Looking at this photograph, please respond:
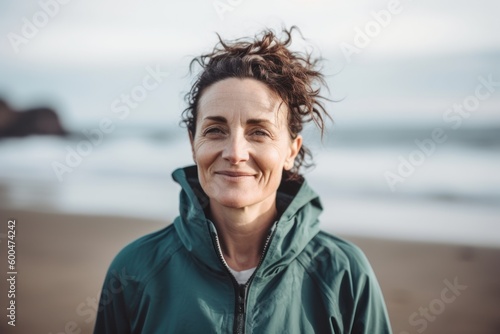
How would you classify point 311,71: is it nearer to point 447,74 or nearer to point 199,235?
point 199,235

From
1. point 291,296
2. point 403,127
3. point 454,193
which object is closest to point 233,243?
point 291,296

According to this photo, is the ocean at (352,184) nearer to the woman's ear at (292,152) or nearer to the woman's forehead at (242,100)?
the woman's ear at (292,152)

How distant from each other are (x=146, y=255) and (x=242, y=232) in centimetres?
55

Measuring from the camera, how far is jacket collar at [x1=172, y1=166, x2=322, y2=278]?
2.95 metres

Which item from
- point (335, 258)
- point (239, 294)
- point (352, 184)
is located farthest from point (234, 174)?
point (352, 184)

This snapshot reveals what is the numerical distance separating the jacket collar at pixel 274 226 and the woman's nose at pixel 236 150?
1.14 feet

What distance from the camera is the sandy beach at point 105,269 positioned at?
573 centimetres

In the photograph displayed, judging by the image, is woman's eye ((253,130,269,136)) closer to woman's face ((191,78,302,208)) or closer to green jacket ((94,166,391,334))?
woman's face ((191,78,302,208))

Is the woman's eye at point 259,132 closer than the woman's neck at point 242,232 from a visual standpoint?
Yes

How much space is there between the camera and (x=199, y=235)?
3.01m

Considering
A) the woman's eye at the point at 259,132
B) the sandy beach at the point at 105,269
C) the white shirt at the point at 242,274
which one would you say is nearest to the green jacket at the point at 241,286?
the white shirt at the point at 242,274

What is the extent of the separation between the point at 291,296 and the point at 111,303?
1.01 metres

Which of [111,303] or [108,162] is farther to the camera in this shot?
[108,162]

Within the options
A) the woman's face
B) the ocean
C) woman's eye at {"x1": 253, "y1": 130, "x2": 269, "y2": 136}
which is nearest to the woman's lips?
the woman's face
